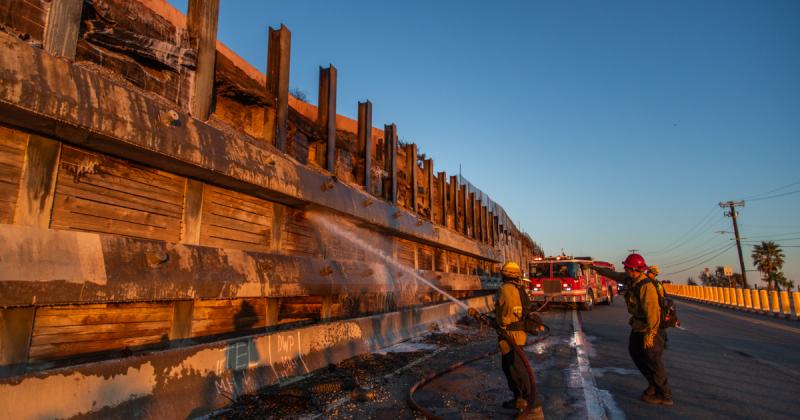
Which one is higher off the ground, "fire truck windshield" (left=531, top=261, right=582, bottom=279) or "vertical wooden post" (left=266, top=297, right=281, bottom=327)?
"fire truck windshield" (left=531, top=261, right=582, bottom=279)

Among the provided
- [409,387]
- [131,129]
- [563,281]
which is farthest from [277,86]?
[563,281]

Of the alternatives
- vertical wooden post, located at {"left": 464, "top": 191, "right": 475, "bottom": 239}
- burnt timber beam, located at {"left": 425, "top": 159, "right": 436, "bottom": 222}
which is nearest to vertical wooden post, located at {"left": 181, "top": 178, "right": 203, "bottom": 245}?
burnt timber beam, located at {"left": 425, "top": 159, "right": 436, "bottom": 222}

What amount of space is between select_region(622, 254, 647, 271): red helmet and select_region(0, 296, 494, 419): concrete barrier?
4.61 m

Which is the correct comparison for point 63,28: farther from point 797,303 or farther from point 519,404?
point 797,303

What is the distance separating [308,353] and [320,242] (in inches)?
82.9

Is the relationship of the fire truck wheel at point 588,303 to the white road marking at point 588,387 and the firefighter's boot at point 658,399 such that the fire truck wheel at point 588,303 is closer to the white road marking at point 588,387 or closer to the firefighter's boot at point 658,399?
the white road marking at point 588,387

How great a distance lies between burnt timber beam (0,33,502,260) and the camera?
3312 millimetres

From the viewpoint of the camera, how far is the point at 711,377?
6.48 meters

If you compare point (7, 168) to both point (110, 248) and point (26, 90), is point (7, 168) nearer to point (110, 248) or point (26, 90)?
point (26, 90)

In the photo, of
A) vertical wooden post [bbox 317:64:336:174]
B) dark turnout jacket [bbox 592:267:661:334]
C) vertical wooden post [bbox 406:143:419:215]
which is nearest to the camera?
dark turnout jacket [bbox 592:267:661:334]

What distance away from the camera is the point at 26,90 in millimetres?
3266

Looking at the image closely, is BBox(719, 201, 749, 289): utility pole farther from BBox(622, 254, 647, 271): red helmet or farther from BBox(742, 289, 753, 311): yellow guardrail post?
BBox(622, 254, 647, 271): red helmet

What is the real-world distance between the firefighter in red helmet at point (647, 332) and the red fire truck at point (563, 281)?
14.3 meters

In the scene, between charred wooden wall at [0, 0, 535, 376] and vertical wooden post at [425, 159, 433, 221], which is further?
vertical wooden post at [425, 159, 433, 221]
